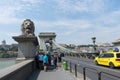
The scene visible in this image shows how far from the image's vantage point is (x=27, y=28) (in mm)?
18922

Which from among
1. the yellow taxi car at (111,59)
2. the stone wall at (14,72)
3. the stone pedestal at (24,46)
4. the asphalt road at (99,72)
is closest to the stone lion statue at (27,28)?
the stone pedestal at (24,46)

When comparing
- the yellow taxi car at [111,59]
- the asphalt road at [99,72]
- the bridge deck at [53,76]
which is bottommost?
the bridge deck at [53,76]

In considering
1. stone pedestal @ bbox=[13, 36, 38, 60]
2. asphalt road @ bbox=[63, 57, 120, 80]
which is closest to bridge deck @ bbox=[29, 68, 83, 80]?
stone pedestal @ bbox=[13, 36, 38, 60]

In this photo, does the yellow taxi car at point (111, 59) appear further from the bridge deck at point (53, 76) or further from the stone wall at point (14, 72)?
the stone wall at point (14, 72)

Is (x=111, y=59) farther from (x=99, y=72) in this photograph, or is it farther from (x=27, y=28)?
(x=99, y=72)

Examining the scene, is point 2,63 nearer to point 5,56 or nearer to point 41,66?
point 5,56

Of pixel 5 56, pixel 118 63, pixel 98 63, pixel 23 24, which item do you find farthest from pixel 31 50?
pixel 98 63

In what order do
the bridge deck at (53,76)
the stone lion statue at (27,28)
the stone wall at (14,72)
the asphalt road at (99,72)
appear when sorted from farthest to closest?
1. the stone lion statue at (27,28)
2. the bridge deck at (53,76)
3. the asphalt road at (99,72)
4. the stone wall at (14,72)

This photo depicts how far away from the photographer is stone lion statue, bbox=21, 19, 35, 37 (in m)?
18.7

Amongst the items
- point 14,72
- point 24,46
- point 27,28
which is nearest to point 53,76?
point 24,46

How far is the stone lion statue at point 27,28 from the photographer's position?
18664 mm

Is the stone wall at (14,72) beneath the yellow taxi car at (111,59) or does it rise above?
beneath

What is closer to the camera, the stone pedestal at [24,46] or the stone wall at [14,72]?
the stone wall at [14,72]

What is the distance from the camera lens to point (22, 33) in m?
19.1
